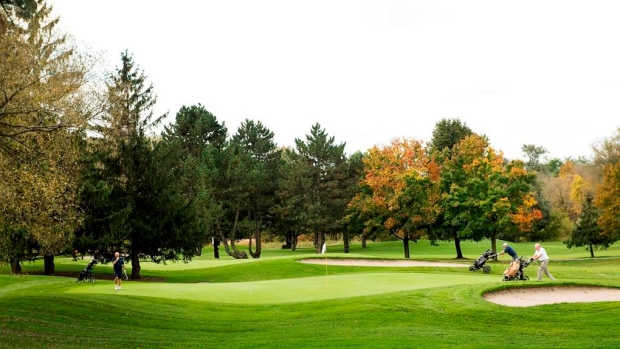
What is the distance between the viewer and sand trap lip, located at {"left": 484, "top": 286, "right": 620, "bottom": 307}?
2119cm

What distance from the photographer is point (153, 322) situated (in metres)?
17.9

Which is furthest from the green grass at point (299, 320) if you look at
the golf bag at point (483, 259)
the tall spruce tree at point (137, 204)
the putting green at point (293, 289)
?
the tall spruce tree at point (137, 204)

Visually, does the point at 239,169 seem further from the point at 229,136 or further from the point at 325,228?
the point at 229,136

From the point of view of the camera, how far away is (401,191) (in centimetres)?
5650

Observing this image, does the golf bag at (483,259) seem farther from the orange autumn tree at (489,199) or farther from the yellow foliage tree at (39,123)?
the yellow foliage tree at (39,123)

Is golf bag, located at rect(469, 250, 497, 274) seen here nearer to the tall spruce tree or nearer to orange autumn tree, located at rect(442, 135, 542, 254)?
orange autumn tree, located at rect(442, 135, 542, 254)

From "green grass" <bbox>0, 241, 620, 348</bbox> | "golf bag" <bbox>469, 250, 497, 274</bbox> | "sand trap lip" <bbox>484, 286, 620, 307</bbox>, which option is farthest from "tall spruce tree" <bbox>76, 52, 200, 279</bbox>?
"sand trap lip" <bbox>484, 286, 620, 307</bbox>

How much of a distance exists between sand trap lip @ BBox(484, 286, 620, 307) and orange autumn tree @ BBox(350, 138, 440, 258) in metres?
31.3

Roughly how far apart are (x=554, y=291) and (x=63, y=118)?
19.0 m

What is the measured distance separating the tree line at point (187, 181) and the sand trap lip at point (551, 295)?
15345 millimetres

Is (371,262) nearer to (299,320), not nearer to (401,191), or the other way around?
(401,191)

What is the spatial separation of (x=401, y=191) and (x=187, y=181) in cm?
2686

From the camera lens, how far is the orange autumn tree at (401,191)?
5619 cm

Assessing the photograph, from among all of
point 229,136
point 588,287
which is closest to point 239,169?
point 229,136
